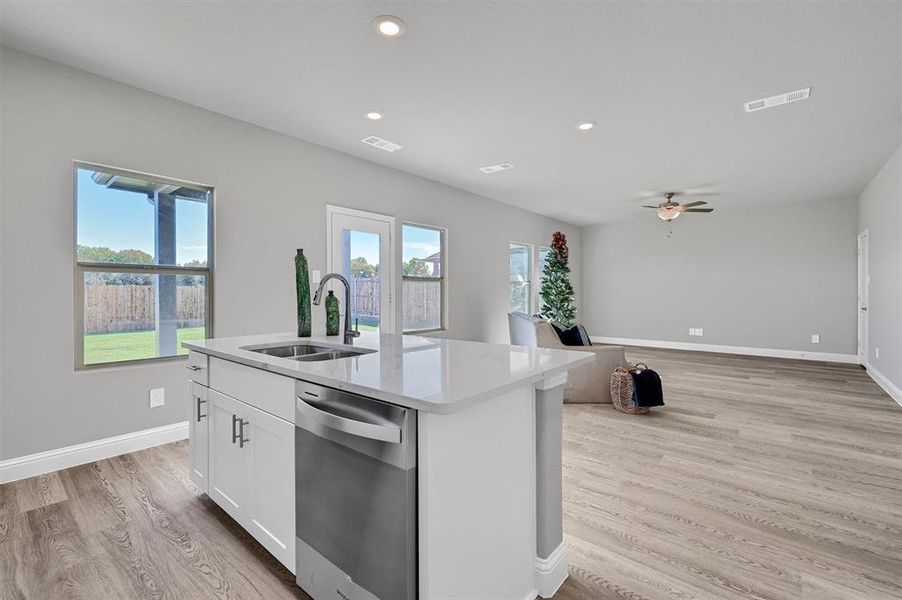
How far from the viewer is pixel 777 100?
3.21 m

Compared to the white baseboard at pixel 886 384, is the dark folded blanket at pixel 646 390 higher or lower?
higher

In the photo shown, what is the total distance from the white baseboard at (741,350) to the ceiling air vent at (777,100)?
18.5 ft

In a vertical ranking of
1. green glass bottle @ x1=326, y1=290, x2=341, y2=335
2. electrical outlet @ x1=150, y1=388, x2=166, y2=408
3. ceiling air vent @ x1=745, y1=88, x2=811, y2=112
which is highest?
ceiling air vent @ x1=745, y1=88, x2=811, y2=112

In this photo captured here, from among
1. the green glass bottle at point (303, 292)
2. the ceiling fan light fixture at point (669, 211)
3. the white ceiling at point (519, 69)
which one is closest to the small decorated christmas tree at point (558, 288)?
the ceiling fan light fixture at point (669, 211)

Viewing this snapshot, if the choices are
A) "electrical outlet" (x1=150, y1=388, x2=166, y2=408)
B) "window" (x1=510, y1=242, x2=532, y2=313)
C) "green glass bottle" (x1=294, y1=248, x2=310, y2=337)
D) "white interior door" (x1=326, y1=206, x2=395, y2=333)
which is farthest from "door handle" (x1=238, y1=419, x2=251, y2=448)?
"window" (x1=510, y1=242, x2=532, y2=313)

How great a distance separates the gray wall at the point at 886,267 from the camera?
4.30m

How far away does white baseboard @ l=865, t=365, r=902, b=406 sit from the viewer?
13.9 feet

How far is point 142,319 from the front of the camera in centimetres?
320

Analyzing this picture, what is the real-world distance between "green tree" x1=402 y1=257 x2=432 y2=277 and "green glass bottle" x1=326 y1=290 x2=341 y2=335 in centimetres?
282

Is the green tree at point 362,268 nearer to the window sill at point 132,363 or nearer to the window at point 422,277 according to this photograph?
the window at point 422,277

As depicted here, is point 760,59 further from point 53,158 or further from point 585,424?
point 53,158

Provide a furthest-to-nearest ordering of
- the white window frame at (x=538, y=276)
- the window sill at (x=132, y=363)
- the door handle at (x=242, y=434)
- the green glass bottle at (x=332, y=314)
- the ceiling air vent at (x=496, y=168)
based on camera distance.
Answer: the white window frame at (x=538, y=276) → the ceiling air vent at (x=496, y=168) → the window sill at (x=132, y=363) → the green glass bottle at (x=332, y=314) → the door handle at (x=242, y=434)

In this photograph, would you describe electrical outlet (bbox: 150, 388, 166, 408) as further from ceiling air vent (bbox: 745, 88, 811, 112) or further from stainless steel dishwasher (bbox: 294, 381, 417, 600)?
ceiling air vent (bbox: 745, 88, 811, 112)

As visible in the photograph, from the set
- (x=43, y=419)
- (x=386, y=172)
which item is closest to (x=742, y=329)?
(x=386, y=172)
